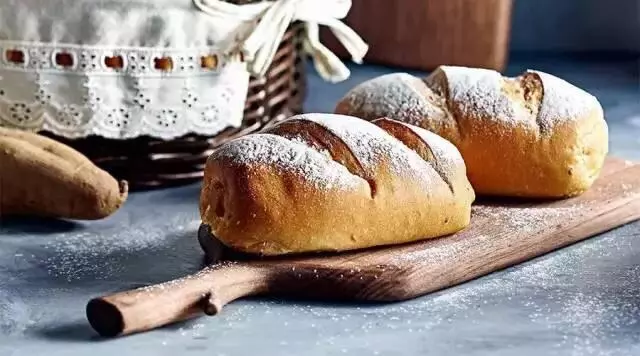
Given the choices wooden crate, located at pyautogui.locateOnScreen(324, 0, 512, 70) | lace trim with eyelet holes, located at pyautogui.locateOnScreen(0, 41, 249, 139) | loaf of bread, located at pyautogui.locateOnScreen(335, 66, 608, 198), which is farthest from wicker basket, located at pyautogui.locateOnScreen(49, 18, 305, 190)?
wooden crate, located at pyautogui.locateOnScreen(324, 0, 512, 70)

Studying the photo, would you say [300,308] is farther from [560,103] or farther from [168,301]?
[560,103]

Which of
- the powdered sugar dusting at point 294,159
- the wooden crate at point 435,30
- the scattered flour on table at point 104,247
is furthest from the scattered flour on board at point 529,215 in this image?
the wooden crate at point 435,30

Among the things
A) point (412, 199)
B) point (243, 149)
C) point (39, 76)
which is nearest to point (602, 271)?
point (412, 199)

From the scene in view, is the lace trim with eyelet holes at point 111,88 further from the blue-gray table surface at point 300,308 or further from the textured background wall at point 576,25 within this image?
the textured background wall at point 576,25

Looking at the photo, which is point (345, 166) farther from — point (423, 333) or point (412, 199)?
point (423, 333)

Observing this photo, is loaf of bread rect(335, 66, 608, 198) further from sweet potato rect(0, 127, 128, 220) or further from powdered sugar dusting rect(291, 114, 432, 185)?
sweet potato rect(0, 127, 128, 220)
